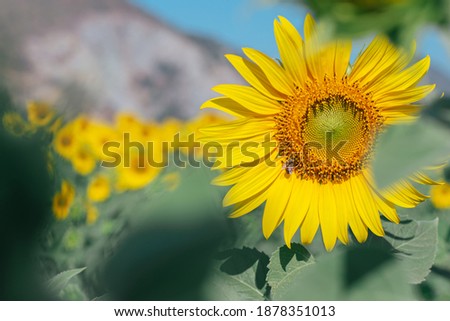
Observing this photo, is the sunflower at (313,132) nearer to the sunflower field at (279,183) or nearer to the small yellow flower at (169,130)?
the sunflower field at (279,183)

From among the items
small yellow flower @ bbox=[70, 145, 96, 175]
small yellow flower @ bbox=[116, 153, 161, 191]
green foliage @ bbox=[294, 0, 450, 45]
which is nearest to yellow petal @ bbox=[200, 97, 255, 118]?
green foliage @ bbox=[294, 0, 450, 45]

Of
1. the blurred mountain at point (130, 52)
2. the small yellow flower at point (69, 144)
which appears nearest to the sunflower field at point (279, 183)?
the small yellow flower at point (69, 144)

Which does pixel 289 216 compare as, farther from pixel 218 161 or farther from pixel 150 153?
pixel 150 153

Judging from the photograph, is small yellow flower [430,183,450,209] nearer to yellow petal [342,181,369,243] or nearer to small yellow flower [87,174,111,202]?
yellow petal [342,181,369,243]

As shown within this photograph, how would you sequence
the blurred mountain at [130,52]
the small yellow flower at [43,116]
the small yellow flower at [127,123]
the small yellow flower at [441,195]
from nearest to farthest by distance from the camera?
the small yellow flower at [43,116] → the small yellow flower at [441,195] → the small yellow flower at [127,123] → the blurred mountain at [130,52]

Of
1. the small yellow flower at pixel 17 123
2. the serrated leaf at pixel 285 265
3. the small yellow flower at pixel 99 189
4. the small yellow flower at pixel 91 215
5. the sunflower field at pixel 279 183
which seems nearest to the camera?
the sunflower field at pixel 279 183

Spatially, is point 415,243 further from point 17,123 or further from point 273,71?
point 17,123

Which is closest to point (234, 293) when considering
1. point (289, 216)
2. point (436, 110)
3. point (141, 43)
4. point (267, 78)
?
point (289, 216)
